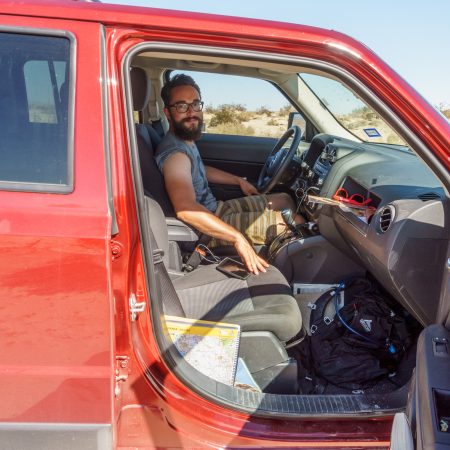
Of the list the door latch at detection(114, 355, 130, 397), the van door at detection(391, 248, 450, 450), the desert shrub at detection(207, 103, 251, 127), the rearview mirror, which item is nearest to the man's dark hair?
the rearview mirror

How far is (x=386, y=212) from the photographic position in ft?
7.16

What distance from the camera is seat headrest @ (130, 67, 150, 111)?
88.4 inches

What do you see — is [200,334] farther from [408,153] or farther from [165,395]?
[408,153]

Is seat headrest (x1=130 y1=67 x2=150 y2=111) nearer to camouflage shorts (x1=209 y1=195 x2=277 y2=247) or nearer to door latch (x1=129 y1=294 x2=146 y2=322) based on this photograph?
door latch (x1=129 y1=294 x2=146 y2=322)

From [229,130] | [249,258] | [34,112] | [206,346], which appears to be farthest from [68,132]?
[229,130]

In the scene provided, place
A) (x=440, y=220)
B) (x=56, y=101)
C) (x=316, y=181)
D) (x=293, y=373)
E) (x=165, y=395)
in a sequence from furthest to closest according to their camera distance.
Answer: (x=316, y=181) → (x=293, y=373) → (x=440, y=220) → (x=165, y=395) → (x=56, y=101)

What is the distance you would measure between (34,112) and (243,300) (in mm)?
1269

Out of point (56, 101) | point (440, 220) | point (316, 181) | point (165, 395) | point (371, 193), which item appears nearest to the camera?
point (56, 101)

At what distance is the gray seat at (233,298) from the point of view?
2.14m

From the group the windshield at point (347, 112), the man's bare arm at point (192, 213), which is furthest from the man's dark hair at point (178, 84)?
the windshield at point (347, 112)

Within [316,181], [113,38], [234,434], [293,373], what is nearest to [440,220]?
[293,373]

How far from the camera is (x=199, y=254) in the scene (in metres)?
2.73

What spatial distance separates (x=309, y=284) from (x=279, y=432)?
1414 mm

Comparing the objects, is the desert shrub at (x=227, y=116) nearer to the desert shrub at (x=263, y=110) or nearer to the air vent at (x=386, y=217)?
the desert shrub at (x=263, y=110)
